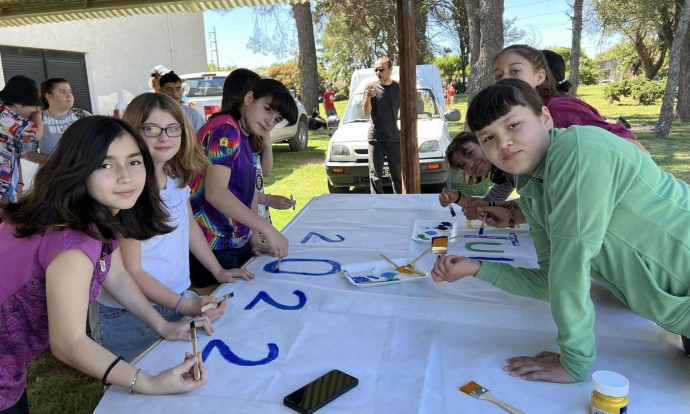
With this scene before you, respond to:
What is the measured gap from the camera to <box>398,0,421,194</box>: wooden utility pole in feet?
15.3

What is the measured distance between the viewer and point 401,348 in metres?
1.44

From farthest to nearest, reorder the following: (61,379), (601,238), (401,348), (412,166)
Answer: (412,166) < (61,379) < (401,348) < (601,238)

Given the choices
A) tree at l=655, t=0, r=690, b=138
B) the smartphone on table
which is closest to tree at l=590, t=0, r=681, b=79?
tree at l=655, t=0, r=690, b=138

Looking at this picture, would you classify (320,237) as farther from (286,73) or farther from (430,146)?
(286,73)

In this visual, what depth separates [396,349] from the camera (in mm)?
1434

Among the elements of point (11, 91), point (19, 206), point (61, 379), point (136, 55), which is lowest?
point (61, 379)

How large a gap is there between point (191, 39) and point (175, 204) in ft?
43.4

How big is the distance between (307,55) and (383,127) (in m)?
8.93

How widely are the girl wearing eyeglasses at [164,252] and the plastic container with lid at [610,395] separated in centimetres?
111

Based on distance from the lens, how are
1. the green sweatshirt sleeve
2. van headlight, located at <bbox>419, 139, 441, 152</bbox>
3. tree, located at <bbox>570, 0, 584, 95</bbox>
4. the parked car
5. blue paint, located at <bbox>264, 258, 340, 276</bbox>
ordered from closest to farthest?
1. the green sweatshirt sleeve
2. blue paint, located at <bbox>264, 258, 340, 276</bbox>
3. van headlight, located at <bbox>419, 139, 441, 152</bbox>
4. the parked car
5. tree, located at <bbox>570, 0, 584, 95</bbox>

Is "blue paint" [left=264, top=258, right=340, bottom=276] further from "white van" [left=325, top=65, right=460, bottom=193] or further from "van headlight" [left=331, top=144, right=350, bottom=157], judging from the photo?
"van headlight" [left=331, top=144, right=350, bottom=157]

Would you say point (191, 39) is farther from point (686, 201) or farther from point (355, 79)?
point (686, 201)

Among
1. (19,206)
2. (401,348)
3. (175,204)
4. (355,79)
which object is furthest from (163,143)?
(355,79)

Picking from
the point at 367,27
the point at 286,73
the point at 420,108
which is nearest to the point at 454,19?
the point at 367,27
